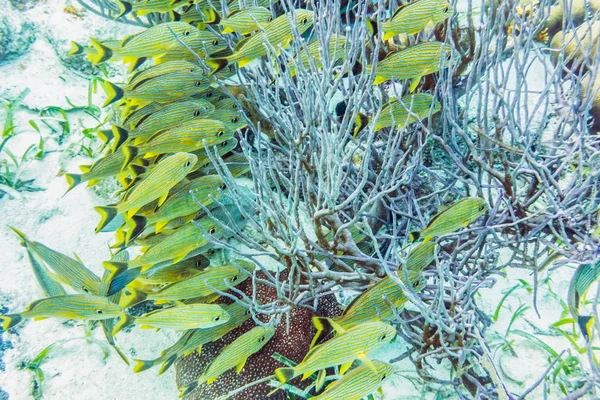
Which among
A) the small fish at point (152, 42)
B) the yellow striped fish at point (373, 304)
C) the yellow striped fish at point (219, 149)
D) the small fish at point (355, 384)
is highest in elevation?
the small fish at point (152, 42)

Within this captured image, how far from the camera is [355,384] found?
1845 mm

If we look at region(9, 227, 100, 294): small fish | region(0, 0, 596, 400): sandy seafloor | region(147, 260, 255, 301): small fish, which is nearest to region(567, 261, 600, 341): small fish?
region(0, 0, 596, 400): sandy seafloor

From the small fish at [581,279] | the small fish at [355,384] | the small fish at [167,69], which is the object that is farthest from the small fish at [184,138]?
the small fish at [581,279]

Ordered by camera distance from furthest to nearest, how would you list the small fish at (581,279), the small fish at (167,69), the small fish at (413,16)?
the small fish at (167,69), the small fish at (413,16), the small fish at (581,279)

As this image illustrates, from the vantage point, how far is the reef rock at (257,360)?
8.56 ft

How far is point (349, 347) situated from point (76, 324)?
2451mm

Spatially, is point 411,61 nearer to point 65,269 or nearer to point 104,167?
point 104,167

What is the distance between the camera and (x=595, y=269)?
81.8 inches

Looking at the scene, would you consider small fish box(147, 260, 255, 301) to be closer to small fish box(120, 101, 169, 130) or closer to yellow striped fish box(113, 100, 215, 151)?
yellow striped fish box(113, 100, 215, 151)

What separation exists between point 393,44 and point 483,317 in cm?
252

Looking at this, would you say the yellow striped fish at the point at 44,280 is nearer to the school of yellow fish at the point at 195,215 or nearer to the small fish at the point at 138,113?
the school of yellow fish at the point at 195,215

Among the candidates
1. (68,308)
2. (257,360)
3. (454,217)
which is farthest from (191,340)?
(454,217)

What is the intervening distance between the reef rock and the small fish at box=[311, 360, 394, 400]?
0.80 meters

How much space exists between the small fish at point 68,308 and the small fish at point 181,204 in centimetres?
50
